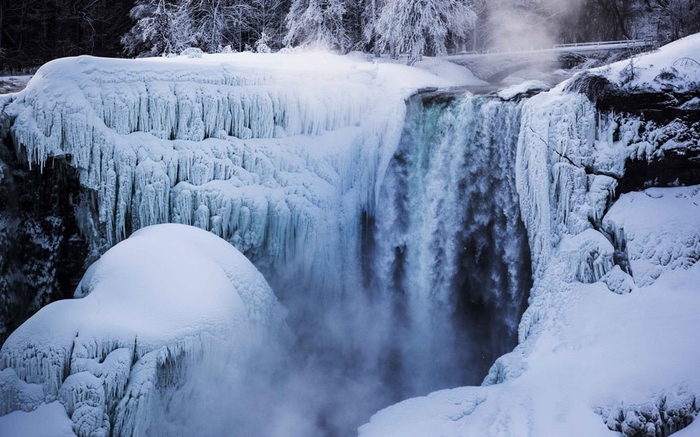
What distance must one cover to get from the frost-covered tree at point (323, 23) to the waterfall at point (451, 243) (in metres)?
6.10

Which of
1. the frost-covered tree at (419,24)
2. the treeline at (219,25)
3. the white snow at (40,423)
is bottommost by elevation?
the white snow at (40,423)

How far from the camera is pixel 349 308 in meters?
10.4

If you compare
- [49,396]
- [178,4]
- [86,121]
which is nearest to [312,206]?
[86,121]

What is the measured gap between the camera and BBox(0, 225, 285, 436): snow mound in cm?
572

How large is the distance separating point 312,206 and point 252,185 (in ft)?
3.51

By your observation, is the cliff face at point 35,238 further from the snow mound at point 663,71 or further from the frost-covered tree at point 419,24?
the frost-covered tree at point 419,24

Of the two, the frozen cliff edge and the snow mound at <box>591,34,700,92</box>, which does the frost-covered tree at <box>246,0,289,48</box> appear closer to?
the frozen cliff edge

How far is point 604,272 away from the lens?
6.75 metres

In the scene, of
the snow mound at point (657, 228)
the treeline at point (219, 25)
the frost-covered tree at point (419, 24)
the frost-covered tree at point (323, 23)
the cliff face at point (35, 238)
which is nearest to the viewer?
the snow mound at point (657, 228)

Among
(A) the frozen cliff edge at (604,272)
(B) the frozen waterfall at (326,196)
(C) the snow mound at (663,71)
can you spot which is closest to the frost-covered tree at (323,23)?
(B) the frozen waterfall at (326,196)

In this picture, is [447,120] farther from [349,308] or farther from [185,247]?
[185,247]

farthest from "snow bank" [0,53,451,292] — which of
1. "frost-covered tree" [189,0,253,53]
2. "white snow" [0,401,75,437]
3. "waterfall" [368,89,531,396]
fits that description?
"frost-covered tree" [189,0,253,53]

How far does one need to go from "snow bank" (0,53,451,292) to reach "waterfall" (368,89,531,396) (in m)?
0.59

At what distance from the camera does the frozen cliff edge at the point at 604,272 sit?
18.1ft
